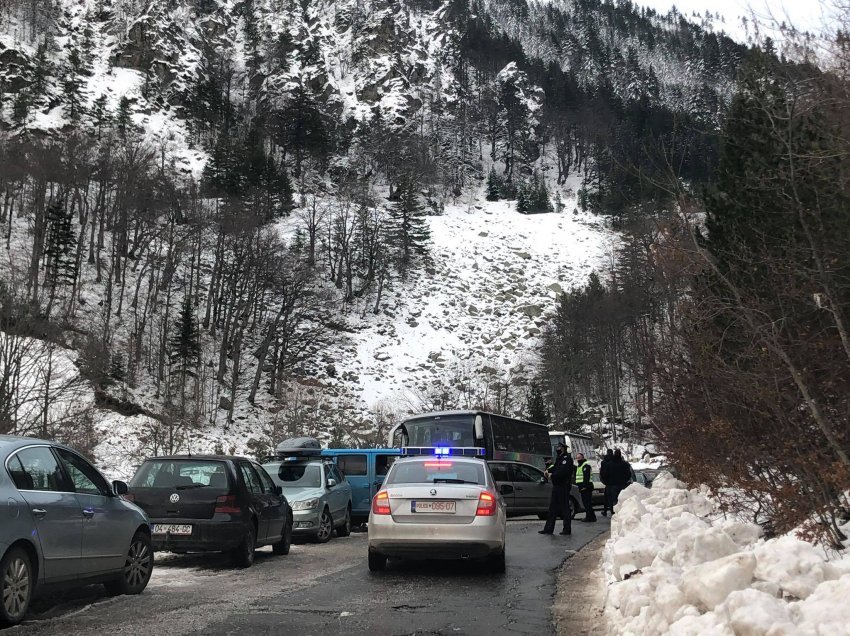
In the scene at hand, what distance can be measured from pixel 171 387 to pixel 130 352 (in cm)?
390

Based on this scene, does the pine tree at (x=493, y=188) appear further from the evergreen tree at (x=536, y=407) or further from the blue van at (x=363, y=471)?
the blue van at (x=363, y=471)

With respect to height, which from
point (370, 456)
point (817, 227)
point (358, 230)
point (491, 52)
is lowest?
point (370, 456)

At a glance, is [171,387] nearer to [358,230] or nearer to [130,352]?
[130,352]

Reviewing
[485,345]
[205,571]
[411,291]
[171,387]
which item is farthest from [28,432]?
[411,291]

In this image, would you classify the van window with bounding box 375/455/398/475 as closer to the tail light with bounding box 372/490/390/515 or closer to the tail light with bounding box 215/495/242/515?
the tail light with bounding box 215/495/242/515

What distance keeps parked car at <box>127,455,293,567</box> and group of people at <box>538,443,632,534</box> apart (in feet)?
21.1

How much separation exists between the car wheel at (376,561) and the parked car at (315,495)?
502 cm

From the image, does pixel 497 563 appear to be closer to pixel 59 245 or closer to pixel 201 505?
pixel 201 505

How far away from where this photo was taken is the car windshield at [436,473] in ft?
33.0

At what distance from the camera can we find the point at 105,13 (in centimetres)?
8212

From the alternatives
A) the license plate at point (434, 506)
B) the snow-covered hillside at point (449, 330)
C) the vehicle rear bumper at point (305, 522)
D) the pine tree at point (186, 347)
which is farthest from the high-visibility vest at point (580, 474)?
the pine tree at point (186, 347)

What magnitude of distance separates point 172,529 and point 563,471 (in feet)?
25.8

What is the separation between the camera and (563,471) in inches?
587

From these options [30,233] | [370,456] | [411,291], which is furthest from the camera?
[411,291]
